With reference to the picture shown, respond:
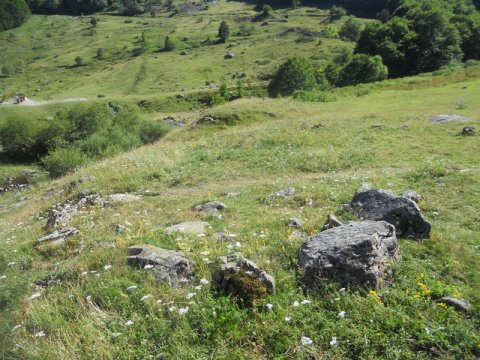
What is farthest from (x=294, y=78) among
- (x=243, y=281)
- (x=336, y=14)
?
(x=336, y=14)

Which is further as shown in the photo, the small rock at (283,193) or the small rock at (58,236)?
the small rock at (283,193)

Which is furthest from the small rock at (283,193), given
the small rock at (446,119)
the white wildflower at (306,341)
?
the small rock at (446,119)


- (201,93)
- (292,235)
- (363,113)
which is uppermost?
(292,235)

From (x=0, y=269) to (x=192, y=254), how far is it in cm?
628

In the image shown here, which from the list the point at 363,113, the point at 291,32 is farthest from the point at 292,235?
the point at 291,32

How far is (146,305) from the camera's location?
24.4 feet

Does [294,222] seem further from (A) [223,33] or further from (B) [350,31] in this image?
(A) [223,33]

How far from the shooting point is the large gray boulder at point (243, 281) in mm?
7410

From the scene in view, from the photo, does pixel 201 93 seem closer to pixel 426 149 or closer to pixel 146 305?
pixel 426 149

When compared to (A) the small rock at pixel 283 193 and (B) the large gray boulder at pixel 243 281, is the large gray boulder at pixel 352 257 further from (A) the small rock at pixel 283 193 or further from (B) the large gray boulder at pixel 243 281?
(A) the small rock at pixel 283 193

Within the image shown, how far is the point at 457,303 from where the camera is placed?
22.5ft

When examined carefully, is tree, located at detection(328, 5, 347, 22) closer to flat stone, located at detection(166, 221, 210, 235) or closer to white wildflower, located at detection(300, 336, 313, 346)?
flat stone, located at detection(166, 221, 210, 235)

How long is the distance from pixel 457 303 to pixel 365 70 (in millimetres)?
68574

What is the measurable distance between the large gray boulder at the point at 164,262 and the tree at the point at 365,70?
219ft
